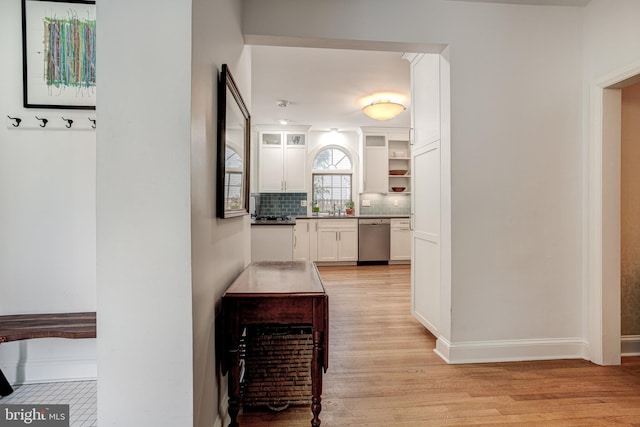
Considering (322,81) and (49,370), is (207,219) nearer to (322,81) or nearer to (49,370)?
(49,370)

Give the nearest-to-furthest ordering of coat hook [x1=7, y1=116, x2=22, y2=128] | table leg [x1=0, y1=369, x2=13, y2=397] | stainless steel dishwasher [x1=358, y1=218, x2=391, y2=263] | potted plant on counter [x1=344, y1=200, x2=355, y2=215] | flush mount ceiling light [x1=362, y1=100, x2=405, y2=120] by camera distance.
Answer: table leg [x1=0, y1=369, x2=13, y2=397], coat hook [x1=7, y1=116, x2=22, y2=128], flush mount ceiling light [x1=362, y1=100, x2=405, y2=120], stainless steel dishwasher [x1=358, y1=218, x2=391, y2=263], potted plant on counter [x1=344, y1=200, x2=355, y2=215]

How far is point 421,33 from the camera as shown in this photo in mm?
2248

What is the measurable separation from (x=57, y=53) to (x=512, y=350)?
12.0 feet

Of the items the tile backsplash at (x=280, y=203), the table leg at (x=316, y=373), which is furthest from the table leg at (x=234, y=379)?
the tile backsplash at (x=280, y=203)

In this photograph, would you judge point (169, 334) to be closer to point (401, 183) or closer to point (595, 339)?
point (595, 339)

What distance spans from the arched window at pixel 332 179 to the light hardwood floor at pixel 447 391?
13.5 feet

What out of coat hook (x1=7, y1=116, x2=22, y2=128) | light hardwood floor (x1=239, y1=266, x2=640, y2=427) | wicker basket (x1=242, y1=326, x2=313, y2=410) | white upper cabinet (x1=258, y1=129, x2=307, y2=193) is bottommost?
light hardwood floor (x1=239, y1=266, x2=640, y2=427)

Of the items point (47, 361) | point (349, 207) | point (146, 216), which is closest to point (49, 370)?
point (47, 361)

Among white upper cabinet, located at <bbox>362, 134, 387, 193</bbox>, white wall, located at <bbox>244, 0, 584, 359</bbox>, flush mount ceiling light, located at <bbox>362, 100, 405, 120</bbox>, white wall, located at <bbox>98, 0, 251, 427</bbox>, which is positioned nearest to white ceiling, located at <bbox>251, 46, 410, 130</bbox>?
flush mount ceiling light, located at <bbox>362, 100, 405, 120</bbox>

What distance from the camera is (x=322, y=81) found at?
12.5 ft

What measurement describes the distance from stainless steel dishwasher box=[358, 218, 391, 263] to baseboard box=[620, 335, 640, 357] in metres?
3.87

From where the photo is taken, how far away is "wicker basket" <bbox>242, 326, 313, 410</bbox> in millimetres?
1629

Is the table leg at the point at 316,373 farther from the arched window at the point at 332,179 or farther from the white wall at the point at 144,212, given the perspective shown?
the arched window at the point at 332,179

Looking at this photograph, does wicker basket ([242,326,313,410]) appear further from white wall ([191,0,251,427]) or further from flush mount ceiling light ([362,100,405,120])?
flush mount ceiling light ([362,100,405,120])
